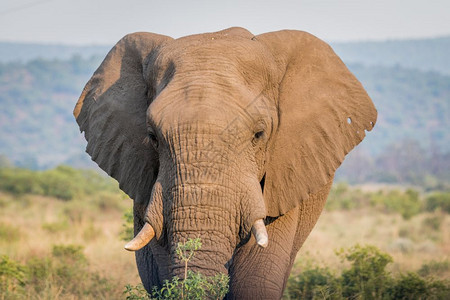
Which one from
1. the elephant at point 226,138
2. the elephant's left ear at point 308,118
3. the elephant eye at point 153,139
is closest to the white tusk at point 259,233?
the elephant at point 226,138

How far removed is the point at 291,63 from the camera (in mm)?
5762

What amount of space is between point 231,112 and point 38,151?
147867 millimetres

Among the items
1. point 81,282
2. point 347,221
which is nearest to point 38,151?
point 347,221

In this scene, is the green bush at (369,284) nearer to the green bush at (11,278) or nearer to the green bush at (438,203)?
the green bush at (11,278)

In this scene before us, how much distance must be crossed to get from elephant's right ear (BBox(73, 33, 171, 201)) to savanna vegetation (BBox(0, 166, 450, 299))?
35.1 inches

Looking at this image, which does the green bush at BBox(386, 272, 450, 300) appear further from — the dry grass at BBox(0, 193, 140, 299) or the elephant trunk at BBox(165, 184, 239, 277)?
the elephant trunk at BBox(165, 184, 239, 277)

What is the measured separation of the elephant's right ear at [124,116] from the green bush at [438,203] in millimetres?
19222

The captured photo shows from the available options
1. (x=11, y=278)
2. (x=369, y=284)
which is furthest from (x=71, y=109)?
(x=369, y=284)

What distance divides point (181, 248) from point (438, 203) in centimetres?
2113

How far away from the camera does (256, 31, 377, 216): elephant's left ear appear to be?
5.55 m

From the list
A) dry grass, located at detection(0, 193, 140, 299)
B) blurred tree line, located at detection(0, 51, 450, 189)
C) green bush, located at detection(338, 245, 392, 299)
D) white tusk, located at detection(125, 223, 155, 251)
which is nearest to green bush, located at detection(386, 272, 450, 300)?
green bush, located at detection(338, 245, 392, 299)

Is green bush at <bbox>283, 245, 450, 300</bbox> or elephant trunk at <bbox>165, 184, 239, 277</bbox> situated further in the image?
green bush at <bbox>283, 245, 450, 300</bbox>

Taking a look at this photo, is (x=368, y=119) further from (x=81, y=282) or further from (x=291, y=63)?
(x=81, y=282)

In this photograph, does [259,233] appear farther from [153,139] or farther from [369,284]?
[369,284]
